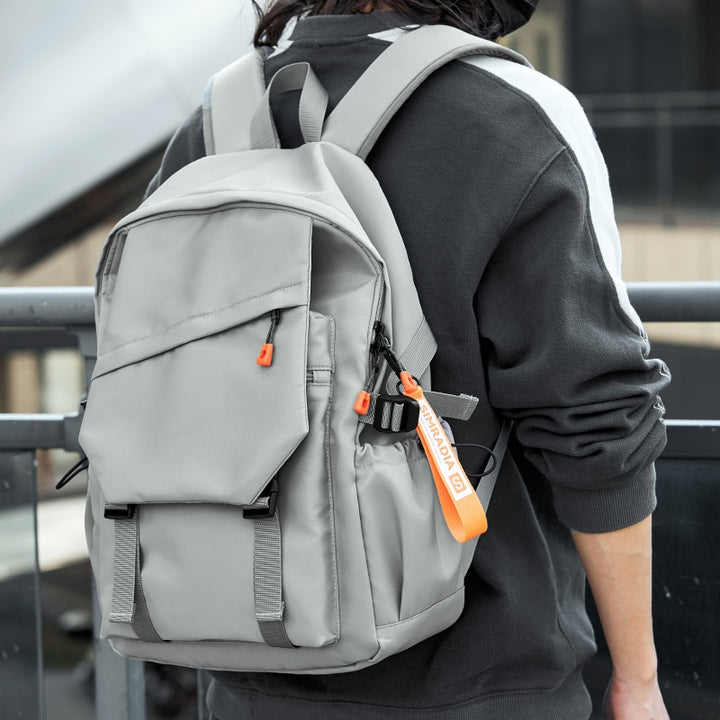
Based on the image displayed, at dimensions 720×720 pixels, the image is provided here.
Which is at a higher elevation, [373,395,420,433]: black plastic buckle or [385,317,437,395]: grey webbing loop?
[385,317,437,395]: grey webbing loop

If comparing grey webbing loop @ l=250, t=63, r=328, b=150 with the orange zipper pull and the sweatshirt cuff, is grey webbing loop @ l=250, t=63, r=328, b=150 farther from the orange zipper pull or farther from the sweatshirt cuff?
the sweatshirt cuff

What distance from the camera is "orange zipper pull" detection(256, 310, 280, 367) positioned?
1.22 metres

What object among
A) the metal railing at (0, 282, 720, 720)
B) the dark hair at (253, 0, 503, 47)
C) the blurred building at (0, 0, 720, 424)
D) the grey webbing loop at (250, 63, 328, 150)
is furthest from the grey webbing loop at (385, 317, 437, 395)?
the blurred building at (0, 0, 720, 424)

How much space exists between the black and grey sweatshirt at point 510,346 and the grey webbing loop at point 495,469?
0.02 m

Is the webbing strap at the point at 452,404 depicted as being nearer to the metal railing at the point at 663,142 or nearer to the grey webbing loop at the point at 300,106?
the grey webbing loop at the point at 300,106

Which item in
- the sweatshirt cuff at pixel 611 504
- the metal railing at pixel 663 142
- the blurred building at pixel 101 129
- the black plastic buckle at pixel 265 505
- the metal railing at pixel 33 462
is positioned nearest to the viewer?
the black plastic buckle at pixel 265 505

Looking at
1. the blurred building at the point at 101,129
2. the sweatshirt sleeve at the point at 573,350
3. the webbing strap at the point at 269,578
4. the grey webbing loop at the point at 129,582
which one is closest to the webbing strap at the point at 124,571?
the grey webbing loop at the point at 129,582

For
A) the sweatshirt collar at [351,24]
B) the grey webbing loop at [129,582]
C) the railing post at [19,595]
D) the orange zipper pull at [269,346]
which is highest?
the sweatshirt collar at [351,24]

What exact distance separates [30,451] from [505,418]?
1.15m

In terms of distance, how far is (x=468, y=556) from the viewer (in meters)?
1.30

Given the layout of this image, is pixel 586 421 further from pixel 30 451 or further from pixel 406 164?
pixel 30 451

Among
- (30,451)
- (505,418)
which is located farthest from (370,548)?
(30,451)

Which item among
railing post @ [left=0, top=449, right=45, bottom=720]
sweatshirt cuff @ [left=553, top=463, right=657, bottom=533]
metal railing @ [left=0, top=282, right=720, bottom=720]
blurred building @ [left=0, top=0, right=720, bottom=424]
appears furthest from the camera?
blurred building @ [left=0, top=0, right=720, bottom=424]

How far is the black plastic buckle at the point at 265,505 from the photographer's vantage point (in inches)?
48.0
